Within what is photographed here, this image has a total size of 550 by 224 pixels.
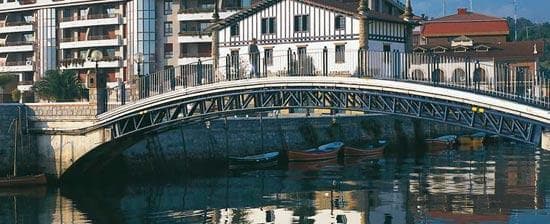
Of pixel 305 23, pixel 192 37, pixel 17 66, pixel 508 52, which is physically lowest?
pixel 17 66

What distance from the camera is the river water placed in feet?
Answer: 130

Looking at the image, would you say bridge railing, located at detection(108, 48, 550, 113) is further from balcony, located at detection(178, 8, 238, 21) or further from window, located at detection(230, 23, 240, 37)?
balcony, located at detection(178, 8, 238, 21)

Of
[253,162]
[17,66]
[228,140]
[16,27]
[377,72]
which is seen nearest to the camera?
[377,72]

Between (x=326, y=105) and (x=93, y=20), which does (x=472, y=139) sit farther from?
(x=326, y=105)

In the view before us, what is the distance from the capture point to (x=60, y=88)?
78.0 m

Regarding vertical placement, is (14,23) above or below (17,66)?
above

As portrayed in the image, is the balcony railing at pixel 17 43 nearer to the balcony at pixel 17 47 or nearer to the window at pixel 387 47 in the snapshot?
the balcony at pixel 17 47

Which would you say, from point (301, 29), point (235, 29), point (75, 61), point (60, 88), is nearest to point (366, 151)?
point (301, 29)

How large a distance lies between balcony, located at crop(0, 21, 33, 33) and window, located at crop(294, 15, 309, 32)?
46527mm

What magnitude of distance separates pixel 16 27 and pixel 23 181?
2051 inches

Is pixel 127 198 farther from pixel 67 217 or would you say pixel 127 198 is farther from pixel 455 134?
pixel 455 134

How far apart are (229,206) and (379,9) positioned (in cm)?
3449

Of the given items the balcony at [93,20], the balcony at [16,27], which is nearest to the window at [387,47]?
the balcony at [93,20]

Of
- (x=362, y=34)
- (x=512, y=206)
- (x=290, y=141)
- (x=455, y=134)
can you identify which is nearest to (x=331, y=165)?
(x=290, y=141)
